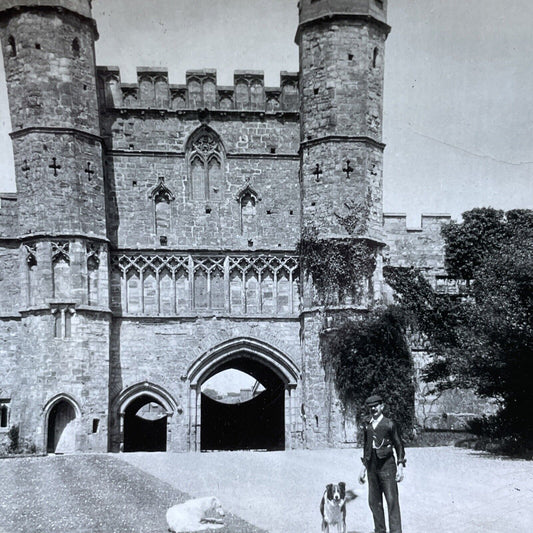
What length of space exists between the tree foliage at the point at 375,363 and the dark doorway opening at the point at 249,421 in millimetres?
5484

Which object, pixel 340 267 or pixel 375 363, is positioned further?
pixel 340 267

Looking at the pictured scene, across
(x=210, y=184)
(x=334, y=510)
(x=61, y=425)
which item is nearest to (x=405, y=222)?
(x=210, y=184)

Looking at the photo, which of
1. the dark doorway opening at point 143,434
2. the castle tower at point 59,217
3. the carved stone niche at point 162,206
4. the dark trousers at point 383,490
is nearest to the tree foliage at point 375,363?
the carved stone niche at point 162,206

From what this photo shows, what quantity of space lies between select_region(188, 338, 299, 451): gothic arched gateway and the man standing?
43.4 feet

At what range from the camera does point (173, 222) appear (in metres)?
22.2

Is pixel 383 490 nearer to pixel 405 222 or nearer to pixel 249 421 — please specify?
pixel 405 222

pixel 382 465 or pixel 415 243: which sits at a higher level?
pixel 415 243

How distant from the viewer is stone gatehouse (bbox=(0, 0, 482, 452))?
67.3ft

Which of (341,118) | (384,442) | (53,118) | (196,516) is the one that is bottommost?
(196,516)

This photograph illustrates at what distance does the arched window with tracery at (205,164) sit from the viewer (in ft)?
73.8

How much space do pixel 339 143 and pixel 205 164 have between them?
3731 mm

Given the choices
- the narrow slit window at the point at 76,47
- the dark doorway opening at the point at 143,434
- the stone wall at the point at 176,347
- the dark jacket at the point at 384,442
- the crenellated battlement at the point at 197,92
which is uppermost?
the narrow slit window at the point at 76,47

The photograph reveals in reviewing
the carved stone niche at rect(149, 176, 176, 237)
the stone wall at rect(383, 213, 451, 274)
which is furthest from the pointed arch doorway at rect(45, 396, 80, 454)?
the stone wall at rect(383, 213, 451, 274)

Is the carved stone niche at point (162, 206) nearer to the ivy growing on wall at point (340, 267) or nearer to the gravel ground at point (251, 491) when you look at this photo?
the ivy growing on wall at point (340, 267)
